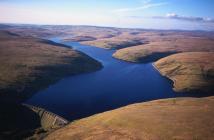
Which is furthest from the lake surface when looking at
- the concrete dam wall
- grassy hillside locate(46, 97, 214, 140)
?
grassy hillside locate(46, 97, 214, 140)

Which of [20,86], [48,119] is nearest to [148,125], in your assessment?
Result: [48,119]

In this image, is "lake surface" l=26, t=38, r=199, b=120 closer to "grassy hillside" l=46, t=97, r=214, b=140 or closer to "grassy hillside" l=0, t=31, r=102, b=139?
"grassy hillside" l=0, t=31, r=102, b=139

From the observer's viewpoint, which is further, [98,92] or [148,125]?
[98,92]

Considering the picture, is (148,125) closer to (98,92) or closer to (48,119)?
(48,119)

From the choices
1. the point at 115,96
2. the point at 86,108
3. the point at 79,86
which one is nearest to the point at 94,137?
the point at 86,108

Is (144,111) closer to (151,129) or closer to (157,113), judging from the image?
(157,113)

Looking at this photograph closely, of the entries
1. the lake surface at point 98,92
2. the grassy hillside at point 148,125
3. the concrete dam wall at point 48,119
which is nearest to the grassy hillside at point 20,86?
the concrete dam wall at point 48,119

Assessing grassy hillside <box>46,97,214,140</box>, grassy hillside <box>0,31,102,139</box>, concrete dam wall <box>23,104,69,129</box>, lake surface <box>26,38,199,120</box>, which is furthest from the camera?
lake surface <box>26,38,199,120</box>
